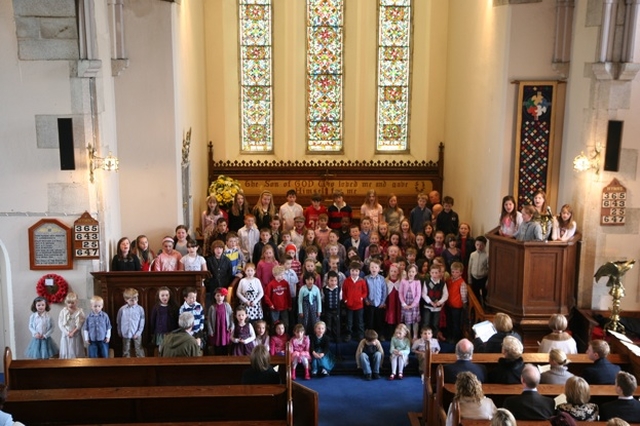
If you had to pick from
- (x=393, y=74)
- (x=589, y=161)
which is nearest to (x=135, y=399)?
(x=589, y=161)

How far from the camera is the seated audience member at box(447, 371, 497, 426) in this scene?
272 inches

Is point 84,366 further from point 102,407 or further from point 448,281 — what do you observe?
point 448,281

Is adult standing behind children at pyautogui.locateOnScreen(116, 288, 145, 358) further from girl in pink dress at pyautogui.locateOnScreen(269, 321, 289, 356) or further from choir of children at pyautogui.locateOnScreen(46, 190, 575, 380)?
girl in pink dress at pyautogui.locateOnScreen(269, 321, 289, 356)

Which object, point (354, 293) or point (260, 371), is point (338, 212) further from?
point (260, 371)

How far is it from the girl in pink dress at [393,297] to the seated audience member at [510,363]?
3181 mm

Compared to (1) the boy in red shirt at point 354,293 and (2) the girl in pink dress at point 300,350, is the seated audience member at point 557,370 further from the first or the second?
(1) the boy in red shirt at point 354,293

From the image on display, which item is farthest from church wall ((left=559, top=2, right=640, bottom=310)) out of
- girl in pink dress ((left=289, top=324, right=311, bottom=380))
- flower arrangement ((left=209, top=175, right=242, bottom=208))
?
flower arrangement ((left=209, top=175, right=242, bottom=208))

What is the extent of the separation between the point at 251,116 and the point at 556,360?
33.9 ft

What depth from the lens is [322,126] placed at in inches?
670

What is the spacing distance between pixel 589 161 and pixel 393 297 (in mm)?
3363

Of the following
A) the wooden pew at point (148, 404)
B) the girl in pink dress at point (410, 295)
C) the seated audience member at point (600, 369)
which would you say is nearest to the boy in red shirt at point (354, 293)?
the girl in pink dress at point (410, 295)

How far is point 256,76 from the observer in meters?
16.7

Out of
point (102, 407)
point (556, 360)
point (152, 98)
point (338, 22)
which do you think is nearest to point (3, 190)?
point (152, 98)

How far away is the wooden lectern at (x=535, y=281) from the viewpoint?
10875 millimetres
